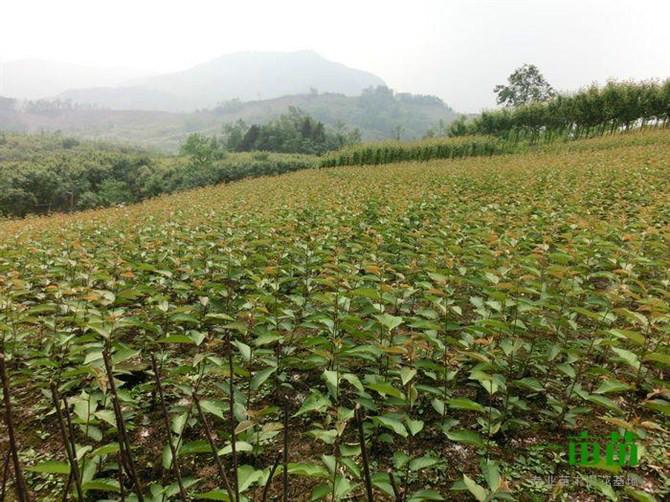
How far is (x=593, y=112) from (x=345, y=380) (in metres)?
28.9

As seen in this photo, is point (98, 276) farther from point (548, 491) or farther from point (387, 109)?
point (387, 109)

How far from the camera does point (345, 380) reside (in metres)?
3.04

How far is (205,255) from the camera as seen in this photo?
462 cm

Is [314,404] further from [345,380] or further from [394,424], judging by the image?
[345,380]

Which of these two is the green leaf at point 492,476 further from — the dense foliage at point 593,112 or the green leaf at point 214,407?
the dense foliage at point 593,112

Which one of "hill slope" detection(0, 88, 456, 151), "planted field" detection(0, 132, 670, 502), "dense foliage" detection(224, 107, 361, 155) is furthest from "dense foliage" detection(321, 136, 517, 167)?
"hill slope" detection(0, 88, 456, 151)

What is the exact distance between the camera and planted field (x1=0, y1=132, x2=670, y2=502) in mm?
1906

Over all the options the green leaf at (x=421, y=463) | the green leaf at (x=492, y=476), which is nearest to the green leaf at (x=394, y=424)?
the green leaf at (x=421, y=463)

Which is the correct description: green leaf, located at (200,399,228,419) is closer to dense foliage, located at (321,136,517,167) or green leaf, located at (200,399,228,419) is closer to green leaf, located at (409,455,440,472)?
green leaf, located at (409,455,440,472)

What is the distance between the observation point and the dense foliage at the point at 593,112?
23.1 meters

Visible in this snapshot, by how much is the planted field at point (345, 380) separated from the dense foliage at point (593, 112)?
81.0ft

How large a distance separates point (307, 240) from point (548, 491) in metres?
3.97

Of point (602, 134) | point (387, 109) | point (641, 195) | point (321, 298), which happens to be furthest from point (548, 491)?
point (387, 109)

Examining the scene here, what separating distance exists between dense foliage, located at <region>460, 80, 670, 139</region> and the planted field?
973 inches
